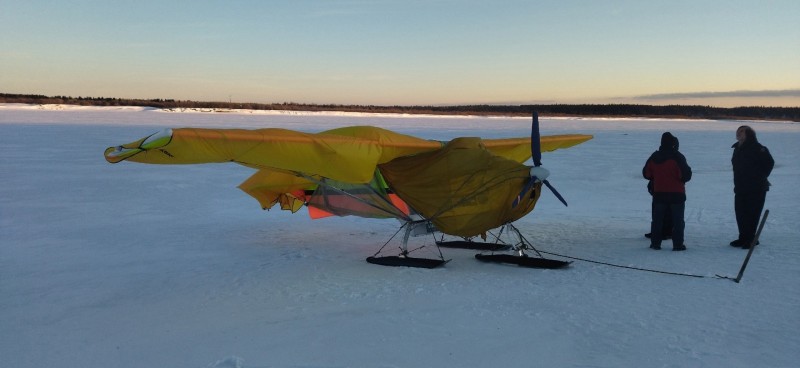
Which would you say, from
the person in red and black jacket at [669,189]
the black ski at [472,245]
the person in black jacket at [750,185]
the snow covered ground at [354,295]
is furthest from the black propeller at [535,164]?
the person in black jacket at [750,185]

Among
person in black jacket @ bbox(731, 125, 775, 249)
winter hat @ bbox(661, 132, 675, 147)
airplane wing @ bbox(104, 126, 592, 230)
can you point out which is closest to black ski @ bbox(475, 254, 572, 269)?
airplane wing @ bbox(104, 126, 592, 230)

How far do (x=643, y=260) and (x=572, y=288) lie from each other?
1783mm

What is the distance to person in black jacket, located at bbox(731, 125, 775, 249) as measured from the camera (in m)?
8.44

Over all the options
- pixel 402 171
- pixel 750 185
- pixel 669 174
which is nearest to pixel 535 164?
pixel 402 171

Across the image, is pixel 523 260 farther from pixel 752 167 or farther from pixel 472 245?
pixel 752 167

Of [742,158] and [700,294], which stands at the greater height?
[742,158]

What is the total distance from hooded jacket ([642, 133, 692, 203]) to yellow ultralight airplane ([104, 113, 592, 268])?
1.79 metres

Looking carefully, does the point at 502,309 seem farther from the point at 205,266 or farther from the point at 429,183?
the point at 205,266

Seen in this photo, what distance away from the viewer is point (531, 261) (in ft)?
24.8

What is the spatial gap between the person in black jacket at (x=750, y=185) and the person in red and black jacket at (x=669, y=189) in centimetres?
78

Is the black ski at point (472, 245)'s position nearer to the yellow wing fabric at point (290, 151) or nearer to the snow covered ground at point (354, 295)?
the snow covered ground at point (354, 295)

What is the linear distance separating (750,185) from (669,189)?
1.13 meters

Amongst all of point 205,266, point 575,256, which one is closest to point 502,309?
point 575,256

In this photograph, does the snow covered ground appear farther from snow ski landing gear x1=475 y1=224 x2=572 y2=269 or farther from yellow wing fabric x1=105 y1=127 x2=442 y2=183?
yellow wing fabric x1=105 y1=127 x2=442 y2=183
